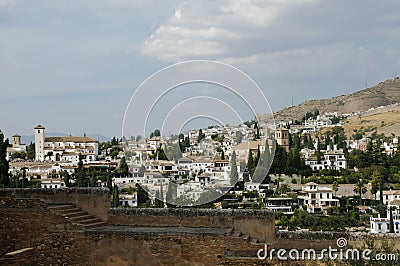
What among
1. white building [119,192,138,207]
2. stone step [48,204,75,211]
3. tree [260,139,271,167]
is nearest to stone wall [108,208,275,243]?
stone step [48,204,75,211]

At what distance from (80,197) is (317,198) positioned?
134ft

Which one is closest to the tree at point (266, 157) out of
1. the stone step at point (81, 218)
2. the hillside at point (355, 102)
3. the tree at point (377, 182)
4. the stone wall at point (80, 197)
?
the stone wall at point (80, 197)

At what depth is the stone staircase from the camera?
845 cm

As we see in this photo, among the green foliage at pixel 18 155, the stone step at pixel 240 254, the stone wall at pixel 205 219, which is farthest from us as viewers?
the green foliage at pixel 18 155

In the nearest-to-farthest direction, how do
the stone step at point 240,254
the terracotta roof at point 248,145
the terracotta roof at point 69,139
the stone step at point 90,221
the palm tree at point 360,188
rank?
the stone step at point 240,254 → the stone step at point 90,221 → the terracotta roof at point 248,145 → the palm tree at point 360,188 → the terracotta roof at point 69,139

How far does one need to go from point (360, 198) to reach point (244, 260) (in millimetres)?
43512

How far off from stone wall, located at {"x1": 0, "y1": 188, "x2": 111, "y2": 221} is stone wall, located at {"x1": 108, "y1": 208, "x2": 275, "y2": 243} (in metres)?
0.19

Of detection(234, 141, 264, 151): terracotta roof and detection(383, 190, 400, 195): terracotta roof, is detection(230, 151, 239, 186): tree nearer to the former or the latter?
→ detection(234, 141, 264, 151): terracotta roof

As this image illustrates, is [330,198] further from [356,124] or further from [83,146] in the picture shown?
[356,124]

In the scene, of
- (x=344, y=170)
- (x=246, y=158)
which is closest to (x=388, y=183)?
(x=344, y=170)

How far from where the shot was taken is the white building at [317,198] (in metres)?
47.4

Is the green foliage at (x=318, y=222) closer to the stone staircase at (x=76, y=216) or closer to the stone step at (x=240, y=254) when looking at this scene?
the stone staircase at (x=76, y=216)

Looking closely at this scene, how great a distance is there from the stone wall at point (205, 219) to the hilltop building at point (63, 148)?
207ft

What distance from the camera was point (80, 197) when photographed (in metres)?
9.10
